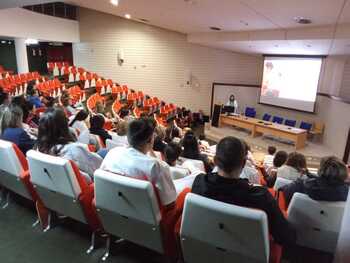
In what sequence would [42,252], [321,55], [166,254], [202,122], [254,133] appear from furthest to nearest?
[202,122], [254,133], [321,55], [42,252], [166,254]

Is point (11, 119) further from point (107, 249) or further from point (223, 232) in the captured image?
point (223, 232)

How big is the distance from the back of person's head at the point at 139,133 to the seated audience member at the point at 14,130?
54.7 inches

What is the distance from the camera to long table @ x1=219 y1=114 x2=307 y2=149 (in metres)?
7.67

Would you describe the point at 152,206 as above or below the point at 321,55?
below

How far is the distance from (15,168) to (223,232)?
71.9 inches

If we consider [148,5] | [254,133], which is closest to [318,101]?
[254,133]

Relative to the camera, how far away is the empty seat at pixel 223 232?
135 centimetres

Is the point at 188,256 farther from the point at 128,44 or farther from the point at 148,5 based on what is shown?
the point at 128,44

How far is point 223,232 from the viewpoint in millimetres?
1466

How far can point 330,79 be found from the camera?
28.0 ft

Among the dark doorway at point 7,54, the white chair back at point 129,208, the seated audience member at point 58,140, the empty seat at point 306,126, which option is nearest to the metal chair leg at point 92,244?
the white chair back at point 129,208

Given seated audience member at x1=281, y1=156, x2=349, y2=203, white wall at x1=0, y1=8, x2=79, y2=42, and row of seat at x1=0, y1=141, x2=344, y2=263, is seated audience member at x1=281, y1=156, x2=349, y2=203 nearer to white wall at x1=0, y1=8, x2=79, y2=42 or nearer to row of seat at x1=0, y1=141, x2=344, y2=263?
row of seat at x1=0, y1=141, x2=344, y2=263

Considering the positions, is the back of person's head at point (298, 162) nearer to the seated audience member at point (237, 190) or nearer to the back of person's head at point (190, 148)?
the back of person's head at point (190, 148)

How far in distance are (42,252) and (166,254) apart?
992 millimetres
